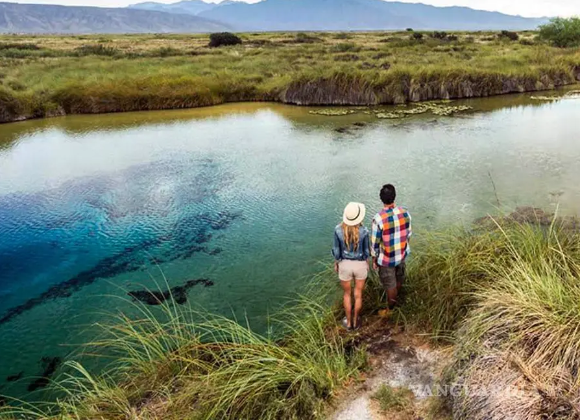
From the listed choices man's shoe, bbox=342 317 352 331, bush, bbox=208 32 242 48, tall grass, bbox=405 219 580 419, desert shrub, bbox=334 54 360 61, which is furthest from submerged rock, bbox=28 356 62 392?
bush, bbox=208 32 242 48

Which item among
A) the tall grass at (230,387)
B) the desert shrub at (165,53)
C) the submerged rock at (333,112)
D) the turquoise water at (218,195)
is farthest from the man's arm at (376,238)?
the desert shrub at (165,53)

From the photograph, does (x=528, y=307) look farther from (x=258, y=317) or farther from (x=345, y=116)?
(x=345, y=116)

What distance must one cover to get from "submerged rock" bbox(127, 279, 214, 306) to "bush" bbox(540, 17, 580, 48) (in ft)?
152

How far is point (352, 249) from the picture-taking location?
4.61 m

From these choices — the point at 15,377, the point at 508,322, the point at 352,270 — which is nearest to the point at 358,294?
the point at 352,270

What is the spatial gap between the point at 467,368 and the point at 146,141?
15.1 metres

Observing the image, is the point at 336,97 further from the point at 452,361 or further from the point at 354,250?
the point at 452,361

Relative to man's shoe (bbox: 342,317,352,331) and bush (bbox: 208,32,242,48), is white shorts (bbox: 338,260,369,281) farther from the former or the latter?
bush (bbox: 208,32,242,48)

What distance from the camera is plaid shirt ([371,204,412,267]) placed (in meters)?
4.73

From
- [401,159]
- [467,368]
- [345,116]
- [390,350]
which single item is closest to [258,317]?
[390,350]

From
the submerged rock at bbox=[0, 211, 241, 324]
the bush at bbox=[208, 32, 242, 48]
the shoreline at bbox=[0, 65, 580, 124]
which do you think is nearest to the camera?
the submerged rock at bbox=[0, 211, 241, 324]

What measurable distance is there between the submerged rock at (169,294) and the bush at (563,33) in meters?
46.3

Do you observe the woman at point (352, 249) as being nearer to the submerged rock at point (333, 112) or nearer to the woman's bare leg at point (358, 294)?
the woman's bare leg at point (358, 294)

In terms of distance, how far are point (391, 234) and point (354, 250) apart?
0.48m
